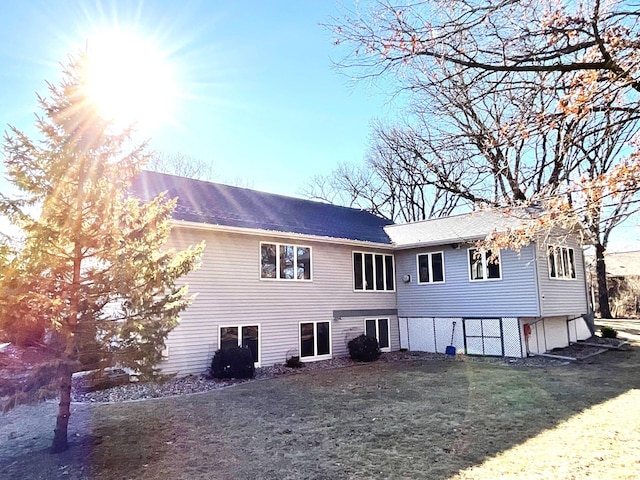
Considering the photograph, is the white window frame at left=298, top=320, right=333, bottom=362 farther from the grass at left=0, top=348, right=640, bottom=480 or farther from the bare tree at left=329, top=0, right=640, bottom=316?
the bare tree at left=329, top=0, right=640, bottom=316

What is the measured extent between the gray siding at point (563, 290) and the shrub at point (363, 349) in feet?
16.8

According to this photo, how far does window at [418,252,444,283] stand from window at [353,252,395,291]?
46.4 inches

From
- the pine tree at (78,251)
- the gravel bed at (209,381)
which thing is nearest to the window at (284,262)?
the gravel bed at (209,381)

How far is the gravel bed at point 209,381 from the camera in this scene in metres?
8.88

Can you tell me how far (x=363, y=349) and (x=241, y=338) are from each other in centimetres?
400

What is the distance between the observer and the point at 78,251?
225 inches

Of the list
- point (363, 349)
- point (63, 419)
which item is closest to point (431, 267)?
point (363, 349)

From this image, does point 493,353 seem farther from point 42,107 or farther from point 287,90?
point 42,107

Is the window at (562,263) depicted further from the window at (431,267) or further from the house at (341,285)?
the window at (431,267)

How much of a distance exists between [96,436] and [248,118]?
27.2 ft

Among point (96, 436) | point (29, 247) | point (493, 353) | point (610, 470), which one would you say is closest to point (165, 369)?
point (96, 436)

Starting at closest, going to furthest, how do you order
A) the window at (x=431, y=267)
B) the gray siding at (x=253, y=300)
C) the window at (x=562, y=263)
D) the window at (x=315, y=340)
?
the gray siding at (x=253, y=300) → the window at (x=315, y=340) → the window at (x=562, y=263) → the window at (x=431, y=267)

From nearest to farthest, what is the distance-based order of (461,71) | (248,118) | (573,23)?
(573,23) < (461,71) < (248,118)

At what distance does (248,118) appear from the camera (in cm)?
1155
